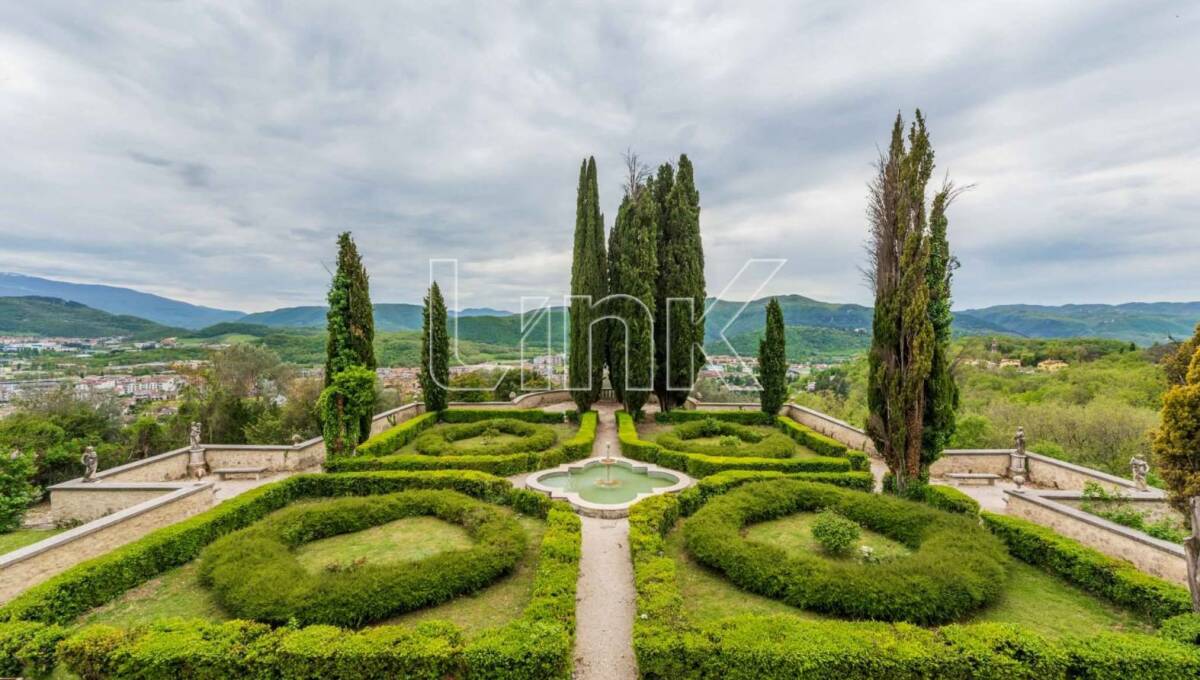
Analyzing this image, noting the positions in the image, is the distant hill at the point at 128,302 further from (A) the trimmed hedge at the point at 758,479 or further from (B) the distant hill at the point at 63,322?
(A) the trimmed hedge at the point at 758,479

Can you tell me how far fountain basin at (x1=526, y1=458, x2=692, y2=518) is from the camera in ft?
32.6

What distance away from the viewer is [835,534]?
7570 millimetres

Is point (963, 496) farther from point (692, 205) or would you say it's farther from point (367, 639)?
point (692, 205)

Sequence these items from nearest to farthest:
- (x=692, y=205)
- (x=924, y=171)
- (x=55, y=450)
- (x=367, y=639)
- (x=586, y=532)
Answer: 1. (x=367, y=639)
2. (x=586, y=532)
3. (x=924, y=171)
4. (x=55, y=450)
5. (x=692, y=205)

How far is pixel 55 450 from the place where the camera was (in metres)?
13.3

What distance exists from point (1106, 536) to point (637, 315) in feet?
44.4

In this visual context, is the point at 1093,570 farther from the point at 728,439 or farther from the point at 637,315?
the point at 637,315

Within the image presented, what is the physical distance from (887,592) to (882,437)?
5182 millimetres

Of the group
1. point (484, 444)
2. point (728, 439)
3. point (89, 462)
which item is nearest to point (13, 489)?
point (89, 462)

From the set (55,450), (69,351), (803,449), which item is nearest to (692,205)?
(803,449)

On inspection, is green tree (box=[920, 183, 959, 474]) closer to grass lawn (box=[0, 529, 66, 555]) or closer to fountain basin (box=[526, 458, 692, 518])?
fountain basin (box=[526, 458, 692, 518])

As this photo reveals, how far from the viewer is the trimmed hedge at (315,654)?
4660 mm

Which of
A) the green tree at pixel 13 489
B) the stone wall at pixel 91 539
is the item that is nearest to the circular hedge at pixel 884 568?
the stone wall at pixel 91 539

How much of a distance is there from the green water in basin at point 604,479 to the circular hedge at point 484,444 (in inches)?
70.4
